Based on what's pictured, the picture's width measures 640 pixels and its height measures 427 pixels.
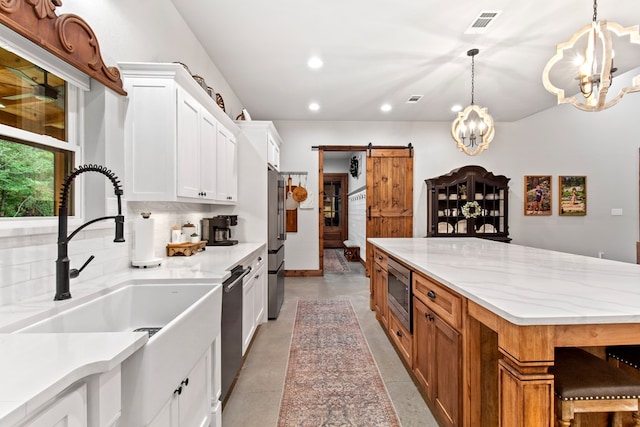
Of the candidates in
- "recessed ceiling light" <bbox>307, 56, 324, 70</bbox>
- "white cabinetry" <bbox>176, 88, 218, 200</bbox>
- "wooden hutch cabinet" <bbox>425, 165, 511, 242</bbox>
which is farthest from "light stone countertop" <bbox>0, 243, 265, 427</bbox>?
"wooden hutch cabinet" <bbox>425, 165, 511, 242</bbox>

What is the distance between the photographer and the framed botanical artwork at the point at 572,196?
5621 millimetres

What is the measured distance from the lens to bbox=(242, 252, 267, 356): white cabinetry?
2.46 metres

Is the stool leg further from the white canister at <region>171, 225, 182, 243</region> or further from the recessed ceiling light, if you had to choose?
the recessed ceiling light

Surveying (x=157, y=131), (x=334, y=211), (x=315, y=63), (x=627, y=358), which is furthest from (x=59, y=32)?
(x=334, y=211)

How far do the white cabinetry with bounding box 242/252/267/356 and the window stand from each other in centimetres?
138

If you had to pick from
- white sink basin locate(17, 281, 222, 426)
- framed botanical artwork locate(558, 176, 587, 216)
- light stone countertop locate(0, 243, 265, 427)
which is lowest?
white sink basin locate(17, 281, 222, 426)

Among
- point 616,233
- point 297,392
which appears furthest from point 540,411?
point 616,233

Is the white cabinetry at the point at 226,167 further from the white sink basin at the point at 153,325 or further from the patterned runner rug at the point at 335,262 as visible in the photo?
the patterned runner rug at the point at 335,262

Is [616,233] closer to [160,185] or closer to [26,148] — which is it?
[160,185]

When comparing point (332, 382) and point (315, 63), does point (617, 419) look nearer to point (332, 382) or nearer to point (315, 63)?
point (332, 382)

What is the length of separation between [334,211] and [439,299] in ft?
26.9

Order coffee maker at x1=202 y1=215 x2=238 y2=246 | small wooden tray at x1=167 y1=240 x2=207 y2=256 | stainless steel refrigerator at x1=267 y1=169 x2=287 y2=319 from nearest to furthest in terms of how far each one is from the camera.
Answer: small wooden tray at x1=167 y1=240 x2=207 y2=256
coffee maker at x1=202 y1=215 x2=238 y2=246
stainless steel refrigerator at x1=267 y1=169 x2=287 y2=319

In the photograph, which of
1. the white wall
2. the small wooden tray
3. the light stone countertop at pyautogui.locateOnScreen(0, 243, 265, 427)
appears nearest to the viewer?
the light stone countertop at pyautogui.locateOnScreen(0, 243, 265, 427)

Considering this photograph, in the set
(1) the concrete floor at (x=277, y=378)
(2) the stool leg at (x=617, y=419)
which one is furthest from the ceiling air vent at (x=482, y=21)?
(1) the concrete floor at (x=277, y=378)
